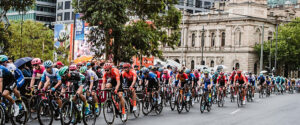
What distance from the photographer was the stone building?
250 ft

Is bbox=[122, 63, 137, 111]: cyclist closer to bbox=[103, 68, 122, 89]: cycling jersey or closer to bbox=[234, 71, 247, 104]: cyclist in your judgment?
bbox=[103, 68, 122, 89]: cycling jersey

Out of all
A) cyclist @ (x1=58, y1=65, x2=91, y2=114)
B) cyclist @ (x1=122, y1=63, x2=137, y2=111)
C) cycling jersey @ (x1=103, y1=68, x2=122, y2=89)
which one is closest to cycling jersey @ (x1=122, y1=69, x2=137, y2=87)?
cyclist @ (x1=122, y1=63, x2=137, y2=111)

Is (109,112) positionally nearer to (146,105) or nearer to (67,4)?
(146,105)

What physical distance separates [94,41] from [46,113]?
21.1 meters

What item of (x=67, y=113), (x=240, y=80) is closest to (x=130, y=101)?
(x=67, y=113)

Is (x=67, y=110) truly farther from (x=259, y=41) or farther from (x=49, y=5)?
(x=49, y=5)

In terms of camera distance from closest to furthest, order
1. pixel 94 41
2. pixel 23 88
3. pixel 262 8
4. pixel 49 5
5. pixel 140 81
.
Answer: pixel 23 88 → pixel 140 81 → pixel 94 41 → pixel 262 8 → pixel 49 5

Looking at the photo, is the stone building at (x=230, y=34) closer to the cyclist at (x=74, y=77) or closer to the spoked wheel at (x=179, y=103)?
the spoked wheel at (x=179, y=103)

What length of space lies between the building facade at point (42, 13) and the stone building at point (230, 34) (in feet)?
101

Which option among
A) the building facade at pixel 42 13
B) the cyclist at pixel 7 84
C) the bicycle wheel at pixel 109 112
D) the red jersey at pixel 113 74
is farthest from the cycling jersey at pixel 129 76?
the building facade at pixel 42 13

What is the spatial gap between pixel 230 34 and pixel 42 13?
43782mm

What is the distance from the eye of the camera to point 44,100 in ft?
43.2

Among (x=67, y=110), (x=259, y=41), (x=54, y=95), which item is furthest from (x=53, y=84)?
(x=259, y=41)

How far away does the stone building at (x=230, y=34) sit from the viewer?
76062mm
